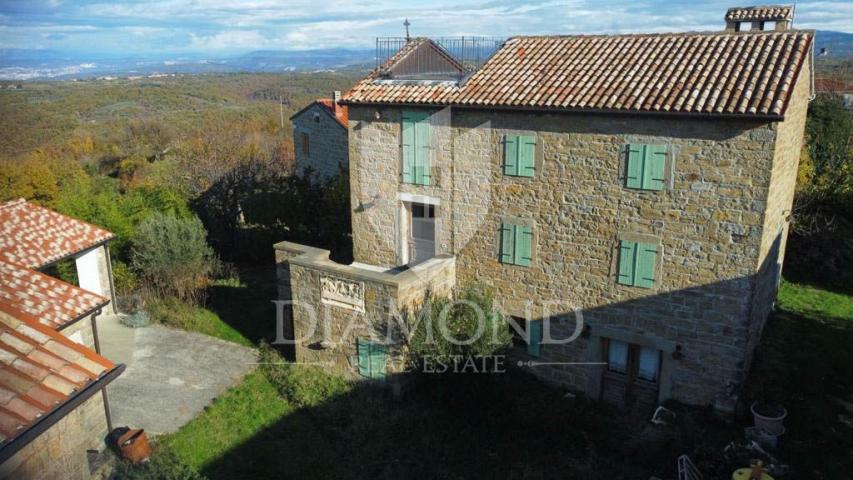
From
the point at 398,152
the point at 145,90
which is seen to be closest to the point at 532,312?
the point at 398,152

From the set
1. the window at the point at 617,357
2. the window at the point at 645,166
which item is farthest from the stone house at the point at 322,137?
the window at the point at 645,166

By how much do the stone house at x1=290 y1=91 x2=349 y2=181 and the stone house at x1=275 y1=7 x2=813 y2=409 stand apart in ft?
37.3

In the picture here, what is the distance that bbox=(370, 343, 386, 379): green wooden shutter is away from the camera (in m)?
12.3

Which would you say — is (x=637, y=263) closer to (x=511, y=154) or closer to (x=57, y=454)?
(x=511, y=154)

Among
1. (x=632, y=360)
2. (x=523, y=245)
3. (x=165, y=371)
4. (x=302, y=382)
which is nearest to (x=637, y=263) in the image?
(x=632, y=360)

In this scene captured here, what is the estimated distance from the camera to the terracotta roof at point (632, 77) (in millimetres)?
9984

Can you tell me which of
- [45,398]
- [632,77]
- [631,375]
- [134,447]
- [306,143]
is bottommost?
[134,447]

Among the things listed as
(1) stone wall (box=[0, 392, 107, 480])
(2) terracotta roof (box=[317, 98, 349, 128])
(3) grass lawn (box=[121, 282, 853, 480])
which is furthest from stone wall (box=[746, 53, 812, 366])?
(2) terracotta roof (box=[317, 98, 349, 128])

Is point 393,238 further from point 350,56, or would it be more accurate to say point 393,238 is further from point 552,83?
point 350,56

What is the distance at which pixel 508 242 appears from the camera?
496 inches

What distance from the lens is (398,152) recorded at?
1351 cm

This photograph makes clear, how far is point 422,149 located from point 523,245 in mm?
3039

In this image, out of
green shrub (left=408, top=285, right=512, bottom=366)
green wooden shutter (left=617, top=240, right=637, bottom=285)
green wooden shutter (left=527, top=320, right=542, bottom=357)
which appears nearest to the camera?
green wooden shutter (left=617, top=240, right=637, bottom=285)

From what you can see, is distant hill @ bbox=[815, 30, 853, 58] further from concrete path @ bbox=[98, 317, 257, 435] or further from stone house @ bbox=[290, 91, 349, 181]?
concrete path @ bbox=[98, 317, 257, 435]
